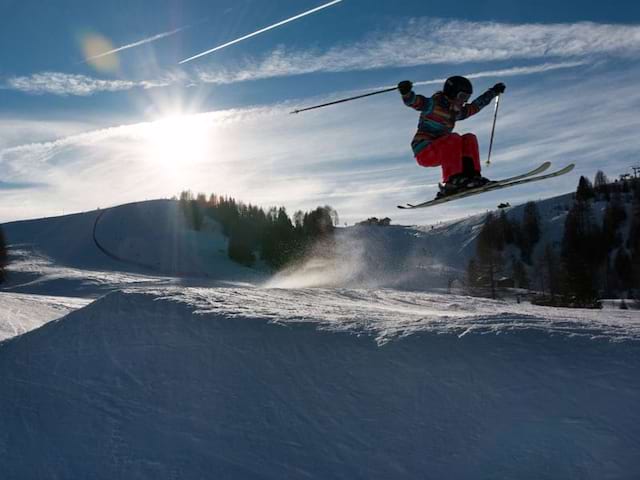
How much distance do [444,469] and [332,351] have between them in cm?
227

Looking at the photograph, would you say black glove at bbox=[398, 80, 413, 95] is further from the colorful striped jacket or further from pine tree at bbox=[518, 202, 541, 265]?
pine tree at bbox=[518, 202, 541, 265]

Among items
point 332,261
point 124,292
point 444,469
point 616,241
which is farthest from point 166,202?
point 444,469

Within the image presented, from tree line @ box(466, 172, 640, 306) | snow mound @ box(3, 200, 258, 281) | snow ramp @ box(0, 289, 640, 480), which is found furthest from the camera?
snow mound @ box(3, 200, 258, 281)

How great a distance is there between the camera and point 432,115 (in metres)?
8.52

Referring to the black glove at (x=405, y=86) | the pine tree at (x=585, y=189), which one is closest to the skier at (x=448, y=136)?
the black glove at (x=405, y=86)

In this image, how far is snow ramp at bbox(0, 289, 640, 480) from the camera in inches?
186

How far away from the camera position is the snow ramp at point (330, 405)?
4.73m

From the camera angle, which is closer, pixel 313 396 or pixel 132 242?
pixel 313 396

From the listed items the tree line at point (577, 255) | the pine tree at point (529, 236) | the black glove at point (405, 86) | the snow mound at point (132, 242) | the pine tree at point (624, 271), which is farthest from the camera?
the pine tree at point (529, 236)

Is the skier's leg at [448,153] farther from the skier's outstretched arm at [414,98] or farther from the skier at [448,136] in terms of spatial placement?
the skier's outstretched arm at [414,98]

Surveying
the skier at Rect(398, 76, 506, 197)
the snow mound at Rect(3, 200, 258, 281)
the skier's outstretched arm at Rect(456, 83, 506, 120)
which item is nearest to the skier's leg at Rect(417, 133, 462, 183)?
the skier at Rect(398, 76, 506, 197)

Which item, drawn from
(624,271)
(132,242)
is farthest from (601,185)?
(132,242)

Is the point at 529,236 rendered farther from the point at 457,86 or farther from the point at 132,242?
the point at 457,86

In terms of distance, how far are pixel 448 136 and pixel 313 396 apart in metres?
5.07
